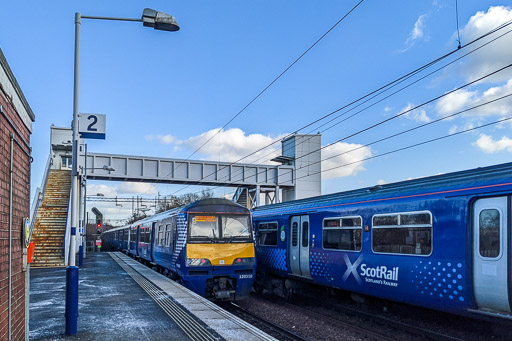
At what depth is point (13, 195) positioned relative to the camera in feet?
17.3

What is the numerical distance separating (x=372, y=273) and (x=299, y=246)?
11.1 feet

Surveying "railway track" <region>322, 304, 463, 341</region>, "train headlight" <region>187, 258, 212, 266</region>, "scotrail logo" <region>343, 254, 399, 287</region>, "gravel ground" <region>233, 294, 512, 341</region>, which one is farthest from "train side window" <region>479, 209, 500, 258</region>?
"train headlight" <region>187, 258, 212, 266</region>

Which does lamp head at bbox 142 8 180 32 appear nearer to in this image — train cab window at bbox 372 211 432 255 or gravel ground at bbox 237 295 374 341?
train cab window at bbox 372 211 432 255

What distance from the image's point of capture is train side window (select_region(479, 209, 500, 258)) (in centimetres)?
708

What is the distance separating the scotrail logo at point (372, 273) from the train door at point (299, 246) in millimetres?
1972

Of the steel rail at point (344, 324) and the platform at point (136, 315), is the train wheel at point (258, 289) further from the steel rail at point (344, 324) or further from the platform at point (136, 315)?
the platform at point (136, 315)

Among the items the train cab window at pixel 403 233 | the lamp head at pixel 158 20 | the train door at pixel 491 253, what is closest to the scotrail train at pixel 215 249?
the train cab window at pixel 403 233

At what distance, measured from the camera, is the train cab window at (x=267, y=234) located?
14.5 meters

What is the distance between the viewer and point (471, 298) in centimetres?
734

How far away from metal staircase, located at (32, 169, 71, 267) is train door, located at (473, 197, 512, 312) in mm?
19806

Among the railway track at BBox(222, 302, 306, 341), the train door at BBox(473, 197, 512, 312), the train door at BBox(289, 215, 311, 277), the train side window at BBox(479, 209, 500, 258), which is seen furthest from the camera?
the train door at BBox(289, 215, 311, 277)

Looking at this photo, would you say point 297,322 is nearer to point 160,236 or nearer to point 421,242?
point 421,242

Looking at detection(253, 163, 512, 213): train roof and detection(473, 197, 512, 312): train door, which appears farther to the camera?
detection(253, 163, 512, 213): train roof

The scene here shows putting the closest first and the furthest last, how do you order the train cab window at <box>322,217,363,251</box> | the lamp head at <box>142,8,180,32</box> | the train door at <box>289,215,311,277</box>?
1. the lamp head at <box>142,8,180,32</box>
2. the train cab window at <box>322,217,363,251</box>
3. the train door at <box>289,215,311,277</box>
